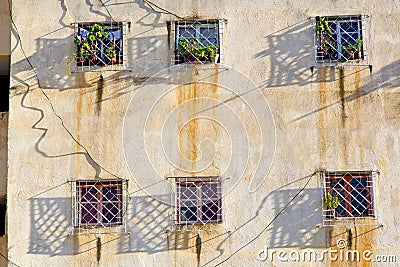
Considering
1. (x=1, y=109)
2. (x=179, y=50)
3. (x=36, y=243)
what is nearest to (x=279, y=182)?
(x=179, y=50)

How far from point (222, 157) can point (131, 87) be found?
202 cm

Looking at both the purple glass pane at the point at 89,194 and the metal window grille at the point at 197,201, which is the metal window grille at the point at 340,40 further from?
the purple glass pane at the point at 89,194

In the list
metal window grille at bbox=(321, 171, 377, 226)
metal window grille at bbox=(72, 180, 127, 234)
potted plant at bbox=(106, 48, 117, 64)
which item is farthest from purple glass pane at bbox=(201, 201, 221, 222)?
potted plant at bbox=(106, 48, 117, 64)

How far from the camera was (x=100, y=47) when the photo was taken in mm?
12359

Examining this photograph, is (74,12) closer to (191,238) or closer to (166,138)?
(166,138)

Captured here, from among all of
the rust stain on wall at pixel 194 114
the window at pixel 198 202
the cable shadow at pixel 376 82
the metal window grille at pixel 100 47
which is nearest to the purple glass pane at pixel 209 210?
the window at pixel 198 202

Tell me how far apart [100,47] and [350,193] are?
506 cm

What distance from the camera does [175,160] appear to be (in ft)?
39.2

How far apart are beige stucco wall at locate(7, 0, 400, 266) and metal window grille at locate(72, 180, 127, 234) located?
0.16 meters

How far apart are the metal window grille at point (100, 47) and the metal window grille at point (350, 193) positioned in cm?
412

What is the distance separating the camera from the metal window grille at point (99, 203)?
11.9m

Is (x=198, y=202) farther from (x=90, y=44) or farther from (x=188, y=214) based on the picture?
(x=90, y=44)

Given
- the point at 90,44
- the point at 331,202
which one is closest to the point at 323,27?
the point at 331,202

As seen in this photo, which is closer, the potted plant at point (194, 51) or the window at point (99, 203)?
the window at point (99, 203)
